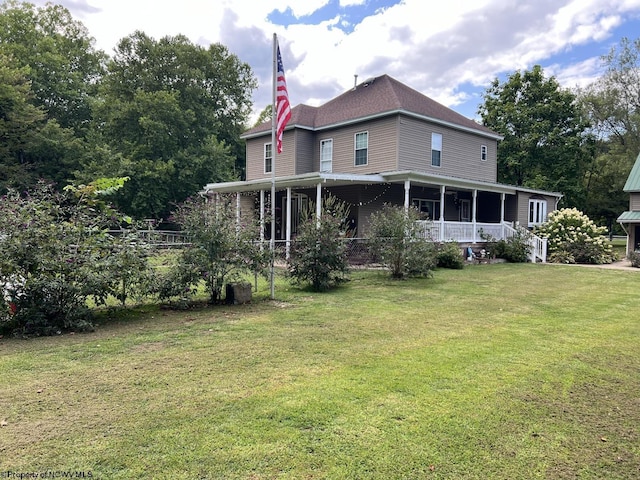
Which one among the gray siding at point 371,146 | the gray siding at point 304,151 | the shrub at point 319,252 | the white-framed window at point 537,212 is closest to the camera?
the shrub at point 319,252

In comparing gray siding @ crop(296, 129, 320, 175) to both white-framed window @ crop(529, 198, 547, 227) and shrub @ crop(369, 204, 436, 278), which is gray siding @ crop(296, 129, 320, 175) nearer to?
shrub @ crop(369, 204, 436, 278)

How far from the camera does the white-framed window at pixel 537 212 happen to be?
22.8 metres

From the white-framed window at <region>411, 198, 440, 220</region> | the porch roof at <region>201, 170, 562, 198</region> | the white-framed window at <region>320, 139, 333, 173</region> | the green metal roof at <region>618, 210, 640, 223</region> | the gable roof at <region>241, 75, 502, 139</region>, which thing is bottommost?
the green metal roof at <region>618, 210, 640, 223</region>

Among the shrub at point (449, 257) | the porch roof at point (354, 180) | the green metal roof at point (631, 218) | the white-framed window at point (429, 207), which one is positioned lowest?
the shrub at point (449, 257)

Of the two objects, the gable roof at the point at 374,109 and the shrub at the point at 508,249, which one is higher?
the gable roof at the point at 374,109

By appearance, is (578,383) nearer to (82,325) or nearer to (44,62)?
(82,325)

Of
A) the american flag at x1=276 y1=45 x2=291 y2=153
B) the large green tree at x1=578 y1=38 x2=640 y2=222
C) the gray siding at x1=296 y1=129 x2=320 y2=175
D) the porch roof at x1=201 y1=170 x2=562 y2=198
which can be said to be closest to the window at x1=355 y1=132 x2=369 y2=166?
the porch roof at x1=201 y1=170 x2=562 y2=198

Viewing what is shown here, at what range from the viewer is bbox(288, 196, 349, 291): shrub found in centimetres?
967

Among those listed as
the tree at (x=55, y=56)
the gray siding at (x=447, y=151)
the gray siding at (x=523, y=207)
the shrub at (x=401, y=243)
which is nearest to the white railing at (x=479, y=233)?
the gray siding at (x=523, y=207)

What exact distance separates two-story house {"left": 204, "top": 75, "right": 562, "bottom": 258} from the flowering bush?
7.34 ft

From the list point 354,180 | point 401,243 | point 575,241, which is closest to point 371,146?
point 354,180

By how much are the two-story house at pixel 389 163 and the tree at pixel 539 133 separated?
858 cm

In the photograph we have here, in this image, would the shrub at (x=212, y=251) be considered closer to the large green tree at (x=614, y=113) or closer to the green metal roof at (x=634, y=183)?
the green metal roof at (x=634, y=183)

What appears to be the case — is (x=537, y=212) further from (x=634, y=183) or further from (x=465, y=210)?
(x=634, y=183)
